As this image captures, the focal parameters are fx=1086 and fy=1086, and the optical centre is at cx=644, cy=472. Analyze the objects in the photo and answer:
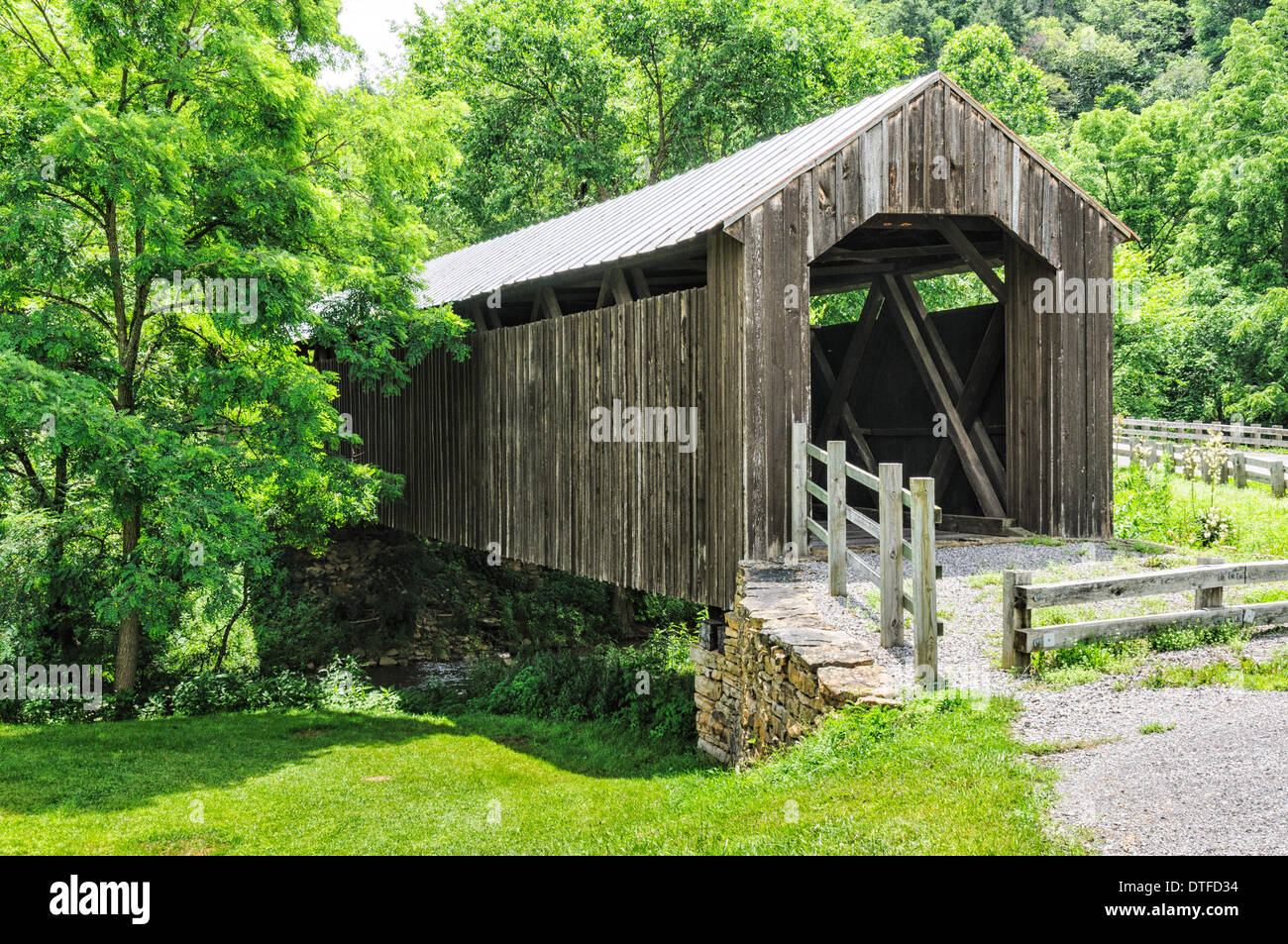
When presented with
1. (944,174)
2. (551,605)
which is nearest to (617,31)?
(551,605)

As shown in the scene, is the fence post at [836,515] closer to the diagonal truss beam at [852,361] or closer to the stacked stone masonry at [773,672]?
the stacked stone masonry at [773,672]

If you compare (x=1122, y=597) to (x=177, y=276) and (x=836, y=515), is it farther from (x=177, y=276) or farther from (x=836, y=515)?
(x=177, y=276)

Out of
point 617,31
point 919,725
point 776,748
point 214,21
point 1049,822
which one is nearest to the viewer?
point 1049,822

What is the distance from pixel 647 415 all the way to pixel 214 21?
21.0 ft

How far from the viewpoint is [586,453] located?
38.0 ft

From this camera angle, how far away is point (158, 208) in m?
10.1

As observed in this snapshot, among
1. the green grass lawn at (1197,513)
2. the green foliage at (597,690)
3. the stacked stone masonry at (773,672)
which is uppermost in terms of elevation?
the green grass lawn at (1197,513)

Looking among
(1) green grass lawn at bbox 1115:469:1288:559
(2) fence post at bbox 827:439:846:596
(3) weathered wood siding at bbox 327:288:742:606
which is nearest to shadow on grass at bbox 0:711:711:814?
(3) weathered wood siding at bbox 327:288:742:606

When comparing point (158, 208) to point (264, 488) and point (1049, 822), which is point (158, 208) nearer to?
point (264, 488)

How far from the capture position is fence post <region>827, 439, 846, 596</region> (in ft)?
26.0

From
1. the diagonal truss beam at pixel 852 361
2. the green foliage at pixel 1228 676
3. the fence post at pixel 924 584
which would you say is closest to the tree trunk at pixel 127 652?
the diagonal truss beam at pixel 852 361

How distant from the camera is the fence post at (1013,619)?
633cm

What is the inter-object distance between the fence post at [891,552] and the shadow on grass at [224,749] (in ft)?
10.9

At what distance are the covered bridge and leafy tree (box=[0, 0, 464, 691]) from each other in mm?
1581
